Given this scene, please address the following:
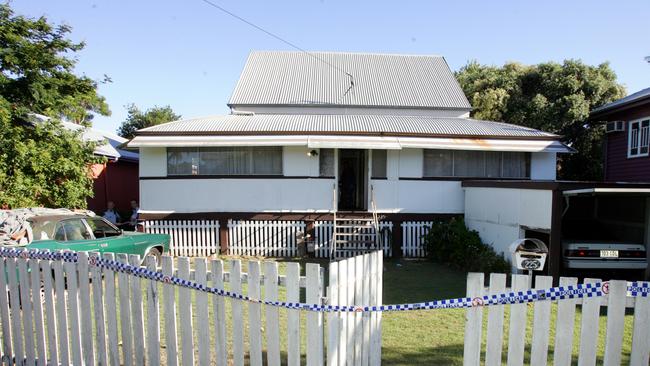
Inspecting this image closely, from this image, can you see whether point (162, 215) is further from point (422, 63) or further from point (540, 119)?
point (540, 119)

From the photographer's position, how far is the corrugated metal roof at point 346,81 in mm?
17656

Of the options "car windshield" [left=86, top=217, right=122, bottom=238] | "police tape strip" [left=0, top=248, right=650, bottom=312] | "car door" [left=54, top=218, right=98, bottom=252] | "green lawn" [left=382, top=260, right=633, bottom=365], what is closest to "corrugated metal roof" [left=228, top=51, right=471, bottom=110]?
"car windshield" [left=86, top=217, right=122, bottom=238]

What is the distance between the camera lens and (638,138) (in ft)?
46.3

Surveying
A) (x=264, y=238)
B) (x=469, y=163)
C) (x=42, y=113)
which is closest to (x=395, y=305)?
(x=264, y=238)

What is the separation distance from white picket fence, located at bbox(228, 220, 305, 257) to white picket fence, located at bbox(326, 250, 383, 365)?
816 centimetres

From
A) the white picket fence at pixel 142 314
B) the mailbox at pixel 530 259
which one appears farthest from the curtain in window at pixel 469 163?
the white picket fence at pixel 142 314

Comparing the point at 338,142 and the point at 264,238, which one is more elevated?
the point at 338,142

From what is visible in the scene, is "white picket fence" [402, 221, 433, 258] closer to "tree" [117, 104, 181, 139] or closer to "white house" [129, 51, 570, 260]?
"white house" [129, 51, 570, 260]

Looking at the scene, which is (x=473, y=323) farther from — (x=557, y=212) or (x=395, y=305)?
(x=557, y=212)

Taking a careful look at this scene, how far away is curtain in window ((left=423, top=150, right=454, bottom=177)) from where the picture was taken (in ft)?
42.0

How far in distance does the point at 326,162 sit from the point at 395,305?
382 inches

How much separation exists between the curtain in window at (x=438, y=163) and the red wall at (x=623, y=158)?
6.54m

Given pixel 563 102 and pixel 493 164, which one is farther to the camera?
pixel 563 102

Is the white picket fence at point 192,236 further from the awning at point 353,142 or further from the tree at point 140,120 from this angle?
the tree at point 140,120
